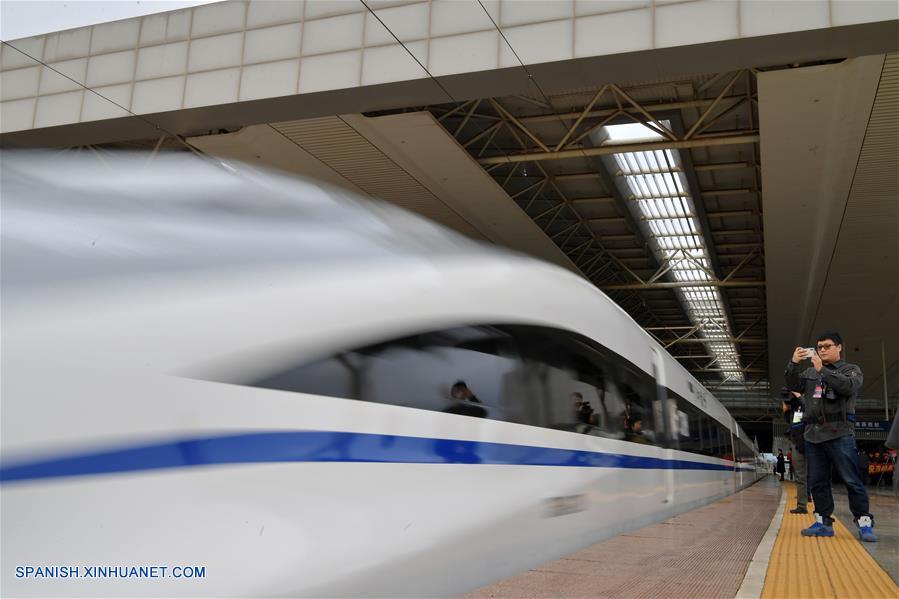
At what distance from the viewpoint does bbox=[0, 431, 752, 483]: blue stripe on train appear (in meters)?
1.85

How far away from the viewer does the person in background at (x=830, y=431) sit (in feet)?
15.7

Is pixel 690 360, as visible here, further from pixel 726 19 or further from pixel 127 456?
pixel 127 456

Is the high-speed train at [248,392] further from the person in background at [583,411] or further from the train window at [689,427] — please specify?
the train window at [689,427]

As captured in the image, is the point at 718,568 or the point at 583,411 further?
the point at 583,411

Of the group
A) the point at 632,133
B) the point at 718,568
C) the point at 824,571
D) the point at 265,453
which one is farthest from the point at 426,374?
the point at 632,133

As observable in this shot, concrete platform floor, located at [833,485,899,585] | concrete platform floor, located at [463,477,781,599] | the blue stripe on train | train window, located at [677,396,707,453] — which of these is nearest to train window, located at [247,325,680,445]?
the blue stripe on train

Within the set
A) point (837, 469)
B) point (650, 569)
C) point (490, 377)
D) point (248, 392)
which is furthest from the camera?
point (837, 469)

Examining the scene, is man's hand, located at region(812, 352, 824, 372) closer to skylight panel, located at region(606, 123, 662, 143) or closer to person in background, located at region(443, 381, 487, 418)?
person in background, located at region(443, 381, 487, 418)

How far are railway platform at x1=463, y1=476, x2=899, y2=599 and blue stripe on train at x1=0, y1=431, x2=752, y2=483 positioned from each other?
1.81 feet

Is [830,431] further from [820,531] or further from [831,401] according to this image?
[820,531]

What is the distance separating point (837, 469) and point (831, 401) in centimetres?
45

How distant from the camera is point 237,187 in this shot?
288 cm

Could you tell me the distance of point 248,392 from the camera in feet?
7.07

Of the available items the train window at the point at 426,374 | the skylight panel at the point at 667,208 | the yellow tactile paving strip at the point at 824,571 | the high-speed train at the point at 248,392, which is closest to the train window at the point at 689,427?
the yellow tactile paving strip at the point at 824,571
